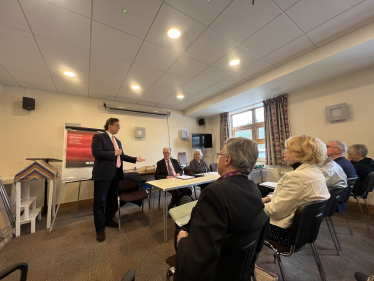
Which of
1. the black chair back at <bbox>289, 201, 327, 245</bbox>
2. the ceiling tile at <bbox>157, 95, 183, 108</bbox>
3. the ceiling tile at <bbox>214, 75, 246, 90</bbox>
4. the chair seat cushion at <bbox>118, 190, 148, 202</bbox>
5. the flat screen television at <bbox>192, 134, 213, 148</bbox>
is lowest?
the chair seat cushion at <bbox>118, 190, 148, 202</bbox>

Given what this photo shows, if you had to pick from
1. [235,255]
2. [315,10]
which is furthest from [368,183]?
[235,255]

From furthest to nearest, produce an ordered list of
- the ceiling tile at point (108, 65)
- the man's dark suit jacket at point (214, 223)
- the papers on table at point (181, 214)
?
1. the ceiling tile at point (108, 65)
2. the papers on table at point (181, 214)
3. the man's dark suit jacket at point (214, 223)

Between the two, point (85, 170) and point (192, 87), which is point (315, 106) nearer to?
point (192, 87)

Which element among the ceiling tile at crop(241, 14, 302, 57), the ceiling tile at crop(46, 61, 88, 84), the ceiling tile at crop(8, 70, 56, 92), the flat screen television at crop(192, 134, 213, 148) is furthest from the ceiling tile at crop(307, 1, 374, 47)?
the ceiling tile at crop(8, 70, 56, 92)

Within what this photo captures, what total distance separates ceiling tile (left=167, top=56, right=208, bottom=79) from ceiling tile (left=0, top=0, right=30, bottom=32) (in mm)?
1824

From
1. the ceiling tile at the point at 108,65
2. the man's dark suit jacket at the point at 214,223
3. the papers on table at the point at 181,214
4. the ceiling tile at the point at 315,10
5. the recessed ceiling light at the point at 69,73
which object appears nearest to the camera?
the man's dark suit jacket at the point at 214,223

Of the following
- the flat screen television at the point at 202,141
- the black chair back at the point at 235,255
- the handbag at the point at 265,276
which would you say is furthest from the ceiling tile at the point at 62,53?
the flat screen television at the point at 202,141

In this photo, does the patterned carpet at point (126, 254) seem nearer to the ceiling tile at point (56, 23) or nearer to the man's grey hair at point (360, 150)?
the man's grey hair at point (360, 150)

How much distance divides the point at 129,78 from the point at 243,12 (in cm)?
221

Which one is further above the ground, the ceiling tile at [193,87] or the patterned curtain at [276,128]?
the ceiling tile at [193,87]

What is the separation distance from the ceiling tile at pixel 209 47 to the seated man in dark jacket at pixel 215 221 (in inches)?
76.3

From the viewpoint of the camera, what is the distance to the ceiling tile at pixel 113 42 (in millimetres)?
1800

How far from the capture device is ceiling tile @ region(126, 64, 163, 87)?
2.64 metres

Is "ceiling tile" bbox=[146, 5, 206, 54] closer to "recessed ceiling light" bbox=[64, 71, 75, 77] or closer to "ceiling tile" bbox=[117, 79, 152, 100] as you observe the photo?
"ceiling tile" bbox=[117, 79, 152, 100]
